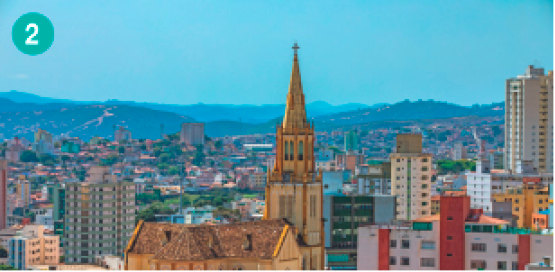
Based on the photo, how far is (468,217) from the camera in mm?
19125

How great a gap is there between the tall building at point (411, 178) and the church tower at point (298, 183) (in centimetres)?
2001

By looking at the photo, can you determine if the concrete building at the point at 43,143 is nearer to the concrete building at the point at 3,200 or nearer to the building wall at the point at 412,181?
the concrete building at the point at 3,200

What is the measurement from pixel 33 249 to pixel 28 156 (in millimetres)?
54660

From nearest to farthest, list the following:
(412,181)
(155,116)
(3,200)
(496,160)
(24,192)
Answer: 1. (412,181)
2. (3,200)
3. (24,192)
4. (496,160)
5. (155,116)

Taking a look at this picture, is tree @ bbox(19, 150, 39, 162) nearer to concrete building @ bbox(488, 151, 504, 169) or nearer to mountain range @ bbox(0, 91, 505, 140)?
mountain range @ bbox(0, 91, 505, 140)

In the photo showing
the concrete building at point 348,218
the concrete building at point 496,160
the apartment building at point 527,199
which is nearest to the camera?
the concrete building at point 348,218

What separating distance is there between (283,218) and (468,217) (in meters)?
5.29

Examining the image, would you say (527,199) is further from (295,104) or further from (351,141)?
(351,141)

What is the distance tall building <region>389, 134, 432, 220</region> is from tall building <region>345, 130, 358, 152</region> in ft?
194

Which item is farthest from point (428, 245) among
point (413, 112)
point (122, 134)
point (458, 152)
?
point (122, 134)

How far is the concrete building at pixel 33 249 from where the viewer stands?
42.8 m

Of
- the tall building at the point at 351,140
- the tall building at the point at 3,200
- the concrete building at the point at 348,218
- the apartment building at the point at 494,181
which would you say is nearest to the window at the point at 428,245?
the concrete building at the point at 348,218

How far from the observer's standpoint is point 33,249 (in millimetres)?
44781

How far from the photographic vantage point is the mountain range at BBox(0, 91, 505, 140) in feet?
296
